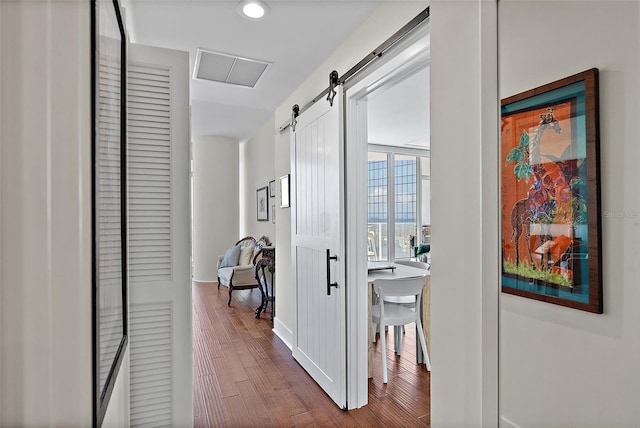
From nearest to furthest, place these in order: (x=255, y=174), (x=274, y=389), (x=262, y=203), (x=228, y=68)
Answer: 1. (x=274, y=389)
2. (x=228, y=68)
3. (x=262, y=203)
4. (x=255, y=174)

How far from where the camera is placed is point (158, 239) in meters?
1.35

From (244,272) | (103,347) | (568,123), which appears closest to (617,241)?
(568,123)

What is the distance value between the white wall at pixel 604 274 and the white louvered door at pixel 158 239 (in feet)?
3.85

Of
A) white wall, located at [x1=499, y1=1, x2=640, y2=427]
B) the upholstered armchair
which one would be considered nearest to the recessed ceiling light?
white wall, located at [x1=499, y1=1, x2=640, y2=427]

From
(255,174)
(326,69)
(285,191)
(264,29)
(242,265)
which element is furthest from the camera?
(255,174)

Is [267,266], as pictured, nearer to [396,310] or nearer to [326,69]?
[396,310]

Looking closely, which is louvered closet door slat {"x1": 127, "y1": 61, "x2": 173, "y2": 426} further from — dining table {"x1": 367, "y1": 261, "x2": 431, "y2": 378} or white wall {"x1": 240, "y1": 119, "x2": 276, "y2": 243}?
white wall {"x1": 240, "y1": 119, "x2": 276, "y2": 243}

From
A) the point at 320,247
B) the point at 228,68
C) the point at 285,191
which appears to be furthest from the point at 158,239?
the point at 285,191

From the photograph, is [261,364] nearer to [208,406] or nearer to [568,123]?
[208,406]

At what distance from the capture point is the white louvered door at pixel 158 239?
4.30 ft

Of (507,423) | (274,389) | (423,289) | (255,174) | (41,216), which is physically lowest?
(274,389)

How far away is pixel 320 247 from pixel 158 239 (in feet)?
4.73

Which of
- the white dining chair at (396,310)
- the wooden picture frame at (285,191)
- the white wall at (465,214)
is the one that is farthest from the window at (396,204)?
the white wall at (465,214)

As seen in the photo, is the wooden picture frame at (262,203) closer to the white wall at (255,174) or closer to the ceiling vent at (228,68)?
the white wall at (255,174)
